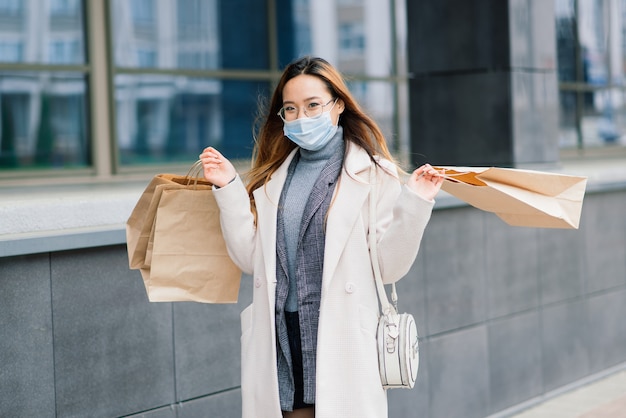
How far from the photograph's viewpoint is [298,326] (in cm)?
381

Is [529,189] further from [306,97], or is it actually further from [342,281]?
[306,97]

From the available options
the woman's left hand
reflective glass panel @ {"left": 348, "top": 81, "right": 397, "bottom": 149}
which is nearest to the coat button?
the woman's left hand

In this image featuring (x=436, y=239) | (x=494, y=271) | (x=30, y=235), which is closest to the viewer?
(x=30, y=235)

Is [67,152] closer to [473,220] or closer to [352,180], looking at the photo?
[473,220]

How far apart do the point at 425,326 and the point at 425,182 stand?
3.24 metres

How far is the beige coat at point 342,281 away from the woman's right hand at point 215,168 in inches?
1.4

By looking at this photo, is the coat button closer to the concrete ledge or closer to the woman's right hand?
the woman's right hand

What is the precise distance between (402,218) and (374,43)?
8.19 m

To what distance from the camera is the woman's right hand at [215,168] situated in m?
3.78

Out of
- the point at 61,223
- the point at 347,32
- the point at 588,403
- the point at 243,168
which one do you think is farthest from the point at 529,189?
the point at 347,32

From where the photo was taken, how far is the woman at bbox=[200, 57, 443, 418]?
371 cm

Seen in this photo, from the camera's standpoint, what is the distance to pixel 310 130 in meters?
3.78

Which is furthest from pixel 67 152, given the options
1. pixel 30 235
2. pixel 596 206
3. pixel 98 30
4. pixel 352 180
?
pixel 352 180

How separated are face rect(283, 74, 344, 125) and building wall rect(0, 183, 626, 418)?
1477 millimetres
